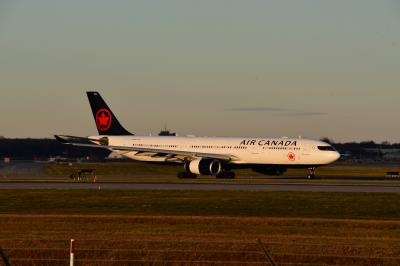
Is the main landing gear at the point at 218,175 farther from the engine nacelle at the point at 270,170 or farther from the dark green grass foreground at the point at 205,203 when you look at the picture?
the dark green grass foreground at the point at 205,203

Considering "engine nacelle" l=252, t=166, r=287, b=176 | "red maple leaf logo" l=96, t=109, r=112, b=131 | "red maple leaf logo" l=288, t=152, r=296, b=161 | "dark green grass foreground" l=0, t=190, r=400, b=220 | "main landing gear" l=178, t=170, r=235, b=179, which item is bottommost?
"dark green grass foreground" l=0, t=190, r=400, b=220

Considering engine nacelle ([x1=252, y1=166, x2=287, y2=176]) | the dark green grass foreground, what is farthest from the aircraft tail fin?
the dark green grass foreground

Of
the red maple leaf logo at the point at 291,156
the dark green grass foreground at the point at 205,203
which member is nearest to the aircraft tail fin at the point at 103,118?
the red maple leaf logo at the point at 291,156

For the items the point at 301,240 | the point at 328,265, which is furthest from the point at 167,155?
the point at 328,265

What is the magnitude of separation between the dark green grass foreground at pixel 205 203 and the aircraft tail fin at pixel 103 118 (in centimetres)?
3663

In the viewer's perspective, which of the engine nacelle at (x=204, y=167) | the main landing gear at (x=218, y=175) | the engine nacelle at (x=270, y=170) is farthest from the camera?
the engine nacelle at (x=270, y=170)

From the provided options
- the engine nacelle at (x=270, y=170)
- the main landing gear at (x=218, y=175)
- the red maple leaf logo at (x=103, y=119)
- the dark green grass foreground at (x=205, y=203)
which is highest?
the red maple leaf logo at (x=103, y=119)

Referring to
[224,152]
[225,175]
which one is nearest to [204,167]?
[225,175]

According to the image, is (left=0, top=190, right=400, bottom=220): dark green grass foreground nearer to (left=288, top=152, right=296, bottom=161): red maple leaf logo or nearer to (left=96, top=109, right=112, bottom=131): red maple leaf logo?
(left=288, top=152, right=296, bottom=161): red maple leaf logo

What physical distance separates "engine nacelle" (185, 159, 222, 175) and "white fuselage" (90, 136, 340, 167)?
288 centimetres

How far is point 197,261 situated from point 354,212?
61.0 feet

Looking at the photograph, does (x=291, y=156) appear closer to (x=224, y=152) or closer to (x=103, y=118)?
(x=224, y=152)

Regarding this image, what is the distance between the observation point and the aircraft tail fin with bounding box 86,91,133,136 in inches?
3627

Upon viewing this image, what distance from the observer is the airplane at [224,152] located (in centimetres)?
7875
